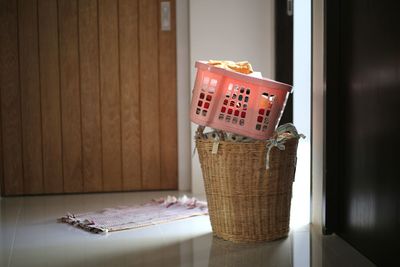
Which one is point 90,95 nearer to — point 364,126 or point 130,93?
point 130,93

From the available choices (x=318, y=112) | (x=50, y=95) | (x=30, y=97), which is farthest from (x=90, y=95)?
(x=318, y=112)

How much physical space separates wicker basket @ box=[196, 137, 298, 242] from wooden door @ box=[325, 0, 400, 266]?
0.22m

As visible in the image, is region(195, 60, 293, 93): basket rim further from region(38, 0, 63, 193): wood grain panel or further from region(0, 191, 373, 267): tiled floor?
region(38, 0, 63, 193): wood grain panel

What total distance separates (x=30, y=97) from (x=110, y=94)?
0.50 metres

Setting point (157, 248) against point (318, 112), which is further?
point (318, 112)

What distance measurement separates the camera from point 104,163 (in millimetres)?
3785

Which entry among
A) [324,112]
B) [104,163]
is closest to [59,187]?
[104,163]

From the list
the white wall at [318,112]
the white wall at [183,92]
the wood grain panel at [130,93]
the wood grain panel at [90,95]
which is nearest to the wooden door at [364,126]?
the white wall at [318,112]

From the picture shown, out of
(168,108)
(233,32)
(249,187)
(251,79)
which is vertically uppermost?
(233,32)

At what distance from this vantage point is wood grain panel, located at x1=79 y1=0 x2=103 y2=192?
3674mm

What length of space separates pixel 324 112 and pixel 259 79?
39 cm

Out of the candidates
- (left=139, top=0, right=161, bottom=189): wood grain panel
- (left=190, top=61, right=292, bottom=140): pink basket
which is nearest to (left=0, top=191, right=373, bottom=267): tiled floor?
(left=190, top=61, right=292, bottom=140): pink basket

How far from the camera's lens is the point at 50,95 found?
3689 millimetres

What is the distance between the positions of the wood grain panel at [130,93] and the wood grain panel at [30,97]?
21.1 inches
